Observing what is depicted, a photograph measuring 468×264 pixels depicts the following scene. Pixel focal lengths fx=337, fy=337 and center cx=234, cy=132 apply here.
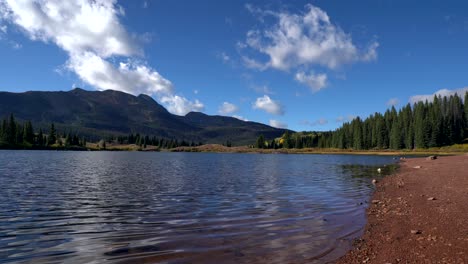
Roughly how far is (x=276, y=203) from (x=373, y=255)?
45.8 feet

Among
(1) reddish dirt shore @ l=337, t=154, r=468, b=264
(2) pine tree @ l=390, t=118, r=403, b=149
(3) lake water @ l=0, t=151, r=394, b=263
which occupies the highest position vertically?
(2) pine tree @ l=390, t=118, r=403, b=149

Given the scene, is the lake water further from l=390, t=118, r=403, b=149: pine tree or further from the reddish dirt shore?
l=390, t=118, r=403, b=149: pine tree

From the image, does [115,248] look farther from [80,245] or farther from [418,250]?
[418,250]

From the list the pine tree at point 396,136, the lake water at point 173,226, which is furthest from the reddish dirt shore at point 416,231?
the pine tree at point 396,136

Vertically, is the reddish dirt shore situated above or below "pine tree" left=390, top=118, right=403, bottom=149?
below

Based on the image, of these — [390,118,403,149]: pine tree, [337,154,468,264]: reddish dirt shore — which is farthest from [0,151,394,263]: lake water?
[390,118,403,149]: pine tree

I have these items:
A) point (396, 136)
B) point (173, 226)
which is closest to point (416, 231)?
point (173, 226)

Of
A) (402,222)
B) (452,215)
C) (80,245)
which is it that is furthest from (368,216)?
(80,245)

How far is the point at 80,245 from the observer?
15.2 m

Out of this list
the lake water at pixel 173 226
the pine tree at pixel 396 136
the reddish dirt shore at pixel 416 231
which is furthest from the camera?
the pine tree at pixel 396 136

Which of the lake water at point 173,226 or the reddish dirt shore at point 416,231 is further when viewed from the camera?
the lake water at point 173,226

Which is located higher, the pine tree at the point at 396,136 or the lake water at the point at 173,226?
the pine tree at the point at 396,136

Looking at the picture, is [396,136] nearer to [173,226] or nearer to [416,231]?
[416,231]

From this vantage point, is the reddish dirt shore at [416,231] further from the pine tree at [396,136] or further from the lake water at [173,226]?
the pine tree at [396,136]
